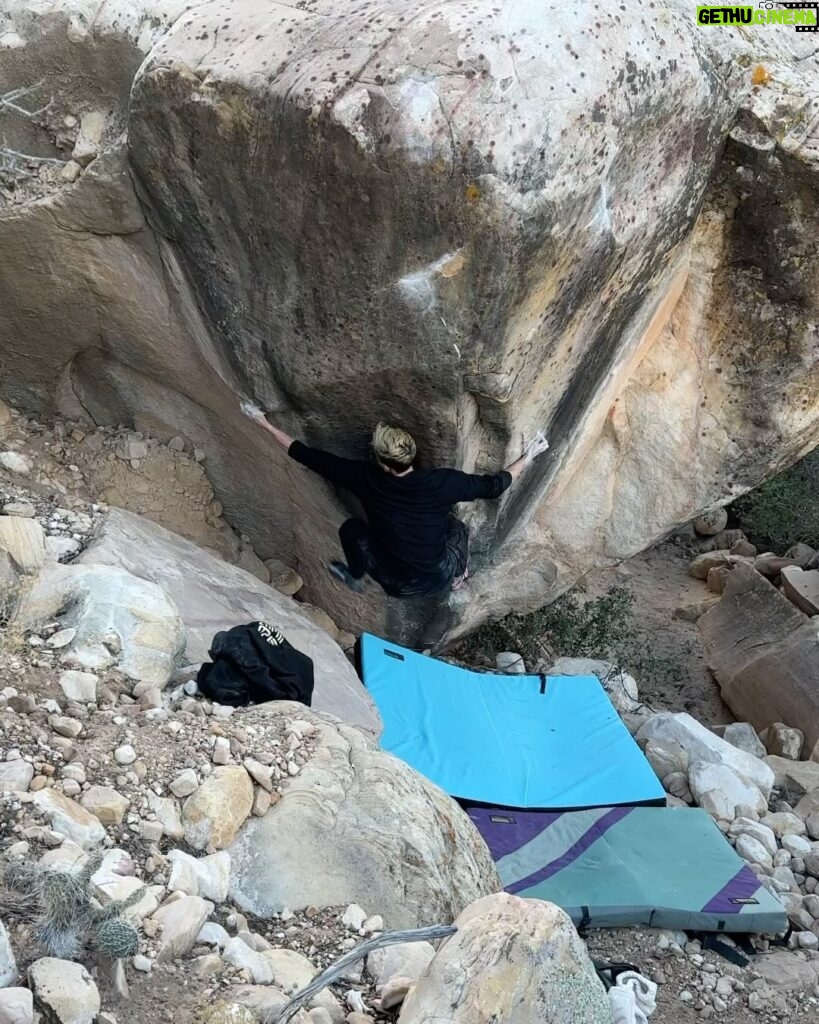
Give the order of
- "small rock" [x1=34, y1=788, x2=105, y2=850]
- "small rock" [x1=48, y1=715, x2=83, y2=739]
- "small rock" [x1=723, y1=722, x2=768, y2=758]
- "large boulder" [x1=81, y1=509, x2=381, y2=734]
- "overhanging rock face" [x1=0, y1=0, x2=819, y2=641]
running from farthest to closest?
"small rock" [x1=723, y1=722, x2=768, y2=758]
"large boulder" [x1=81, y1=509, x2=381, y2=734]
"overhanging rock face" [x1=0, y1=0, x2=819, y2=641]
"small rock" [x1=48, y1=715, x2=83, y2=739]
"small rock" [x1=34, y1=788, x2=105, y2=850]

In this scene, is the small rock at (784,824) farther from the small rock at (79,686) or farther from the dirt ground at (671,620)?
the small rock at (79,686)

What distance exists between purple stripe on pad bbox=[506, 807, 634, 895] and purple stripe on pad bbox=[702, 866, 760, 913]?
574 millimetres

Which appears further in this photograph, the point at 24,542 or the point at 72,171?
the point at 72,171

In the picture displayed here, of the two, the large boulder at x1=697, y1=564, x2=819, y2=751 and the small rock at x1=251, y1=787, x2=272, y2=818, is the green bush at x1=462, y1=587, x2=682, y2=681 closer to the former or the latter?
the large boulder at x1=697, y1=564, x2=819, y2=751

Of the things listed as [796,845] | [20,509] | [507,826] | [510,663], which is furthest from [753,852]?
[20,509]

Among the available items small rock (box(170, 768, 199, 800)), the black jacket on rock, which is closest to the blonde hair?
the black jacket on rock

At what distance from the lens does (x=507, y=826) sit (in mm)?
4633

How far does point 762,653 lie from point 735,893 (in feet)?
10.0

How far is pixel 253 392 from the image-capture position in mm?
4480

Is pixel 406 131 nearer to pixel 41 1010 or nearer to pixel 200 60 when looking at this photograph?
pixel 200 60

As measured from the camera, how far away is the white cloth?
270cm

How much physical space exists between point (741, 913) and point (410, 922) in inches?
79.1

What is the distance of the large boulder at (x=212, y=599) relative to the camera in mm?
4090

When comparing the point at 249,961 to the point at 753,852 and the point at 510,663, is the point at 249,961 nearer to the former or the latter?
the point at 753,852
